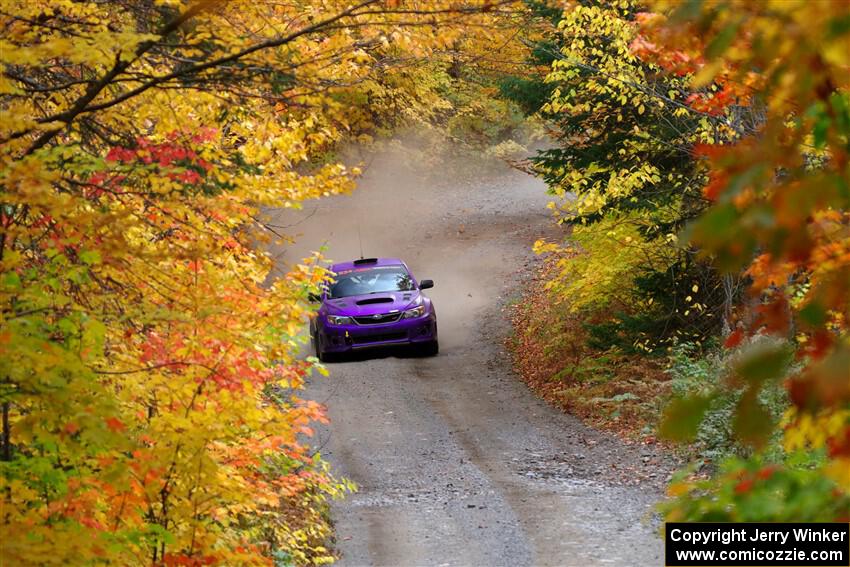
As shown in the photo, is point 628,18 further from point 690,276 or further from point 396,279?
point 396,279

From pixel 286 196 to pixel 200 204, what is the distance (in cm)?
177

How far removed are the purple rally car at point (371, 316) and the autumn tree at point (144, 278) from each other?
9198mm

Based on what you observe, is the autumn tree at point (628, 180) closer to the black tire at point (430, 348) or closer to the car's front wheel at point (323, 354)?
the black tire at point (430, 348)

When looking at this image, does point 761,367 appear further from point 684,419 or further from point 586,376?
point 586,376

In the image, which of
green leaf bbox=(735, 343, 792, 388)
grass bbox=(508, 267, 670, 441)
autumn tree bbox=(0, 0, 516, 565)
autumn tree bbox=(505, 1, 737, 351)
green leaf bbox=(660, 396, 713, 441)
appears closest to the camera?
green leaf bbox=(735, 343, 792, 388)

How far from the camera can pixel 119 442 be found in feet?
13.7

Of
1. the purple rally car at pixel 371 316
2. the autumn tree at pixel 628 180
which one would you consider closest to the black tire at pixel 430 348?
the purple rally car at pixel 371 316

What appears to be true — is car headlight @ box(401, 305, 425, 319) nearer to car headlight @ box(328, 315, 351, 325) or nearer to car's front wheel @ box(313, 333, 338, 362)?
car headlight @ box(328, 315, 351, 325)

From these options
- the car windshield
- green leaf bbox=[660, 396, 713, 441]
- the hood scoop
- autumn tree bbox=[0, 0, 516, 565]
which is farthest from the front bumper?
green leaf bbox=[660, 396, 713, 441]

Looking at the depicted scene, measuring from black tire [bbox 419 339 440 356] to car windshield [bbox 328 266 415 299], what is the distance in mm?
1148

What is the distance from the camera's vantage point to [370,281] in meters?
17.9

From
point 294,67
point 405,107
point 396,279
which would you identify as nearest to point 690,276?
point 396,279

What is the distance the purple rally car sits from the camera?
1705 centimetres

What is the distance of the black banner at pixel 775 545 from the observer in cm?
503
